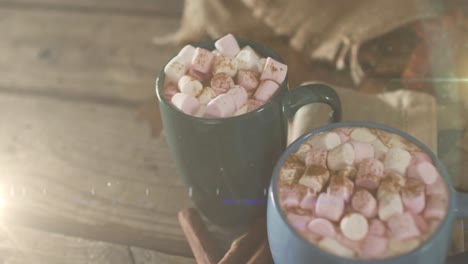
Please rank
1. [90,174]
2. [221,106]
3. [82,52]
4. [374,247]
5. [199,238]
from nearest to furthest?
[374,247] → [221,106] → [199,238] → [90,174] → [82,52]

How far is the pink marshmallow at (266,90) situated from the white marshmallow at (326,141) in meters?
0.07

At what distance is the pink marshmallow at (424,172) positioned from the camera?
0.54 metres

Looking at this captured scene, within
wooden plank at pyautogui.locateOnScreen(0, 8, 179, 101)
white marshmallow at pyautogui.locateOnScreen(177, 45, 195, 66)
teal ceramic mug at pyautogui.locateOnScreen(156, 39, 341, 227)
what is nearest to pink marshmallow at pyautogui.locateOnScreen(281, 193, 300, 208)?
teal ceramic mug at pyautogui.locateOnScreen(156, 39, 341, 227)

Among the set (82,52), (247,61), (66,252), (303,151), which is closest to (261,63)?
(247,61)

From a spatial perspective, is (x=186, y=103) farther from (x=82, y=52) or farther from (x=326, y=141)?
(x=82, y=52)

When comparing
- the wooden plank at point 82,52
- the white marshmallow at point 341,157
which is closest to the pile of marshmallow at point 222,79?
the white marshmallow at point 341,157

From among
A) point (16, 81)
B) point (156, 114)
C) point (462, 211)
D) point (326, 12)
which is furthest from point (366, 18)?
point (16, 81)

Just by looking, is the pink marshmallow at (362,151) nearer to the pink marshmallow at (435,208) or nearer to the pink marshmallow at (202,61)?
the pink marshmallow at (435,208)

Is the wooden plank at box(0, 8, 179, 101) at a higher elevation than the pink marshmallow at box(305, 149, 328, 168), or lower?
lower

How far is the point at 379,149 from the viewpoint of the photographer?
1.90 feet

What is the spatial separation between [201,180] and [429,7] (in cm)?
52

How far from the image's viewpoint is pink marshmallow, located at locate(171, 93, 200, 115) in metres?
0.62

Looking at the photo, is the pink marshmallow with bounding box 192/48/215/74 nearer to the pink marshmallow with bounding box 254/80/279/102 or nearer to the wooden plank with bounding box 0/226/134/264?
the pink marshmallow with bounding box 254/80/279/102

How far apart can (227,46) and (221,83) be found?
0.18 ft
